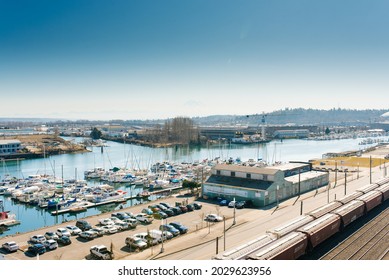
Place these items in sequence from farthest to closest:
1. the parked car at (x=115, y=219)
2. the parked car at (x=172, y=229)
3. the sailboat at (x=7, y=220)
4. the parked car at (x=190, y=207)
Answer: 1. the sailboat at (x=7, y=220)
2. the parked car at (x=190, y=207)
3. the parked car at (x=115, y=219)
4. the parked car at (x=172, y=229)

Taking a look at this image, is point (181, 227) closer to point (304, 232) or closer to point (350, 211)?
Result: point (304, 232)

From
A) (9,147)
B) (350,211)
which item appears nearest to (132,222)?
(350,211)

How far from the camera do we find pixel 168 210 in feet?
18.1

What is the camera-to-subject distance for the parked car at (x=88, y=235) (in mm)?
4483

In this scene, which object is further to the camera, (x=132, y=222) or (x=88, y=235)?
(x=132, y=222)

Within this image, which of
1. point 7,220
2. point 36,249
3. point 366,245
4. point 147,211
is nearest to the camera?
point 366,245

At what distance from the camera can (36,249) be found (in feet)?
13.2

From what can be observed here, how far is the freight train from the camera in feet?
9.25

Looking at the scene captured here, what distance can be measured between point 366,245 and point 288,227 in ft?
2.73

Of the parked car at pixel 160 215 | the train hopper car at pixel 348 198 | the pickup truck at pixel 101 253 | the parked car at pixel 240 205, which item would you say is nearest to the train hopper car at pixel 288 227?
the train hopper car at pixel 348 198

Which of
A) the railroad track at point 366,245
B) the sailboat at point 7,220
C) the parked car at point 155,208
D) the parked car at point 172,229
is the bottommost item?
the sailboat at point 7,220

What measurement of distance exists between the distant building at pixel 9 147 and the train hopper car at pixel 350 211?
1465 cm

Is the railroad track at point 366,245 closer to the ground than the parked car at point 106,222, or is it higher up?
higher up

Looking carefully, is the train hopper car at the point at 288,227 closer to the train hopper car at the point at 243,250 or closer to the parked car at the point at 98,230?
the train hopper car at the point at 243,250
